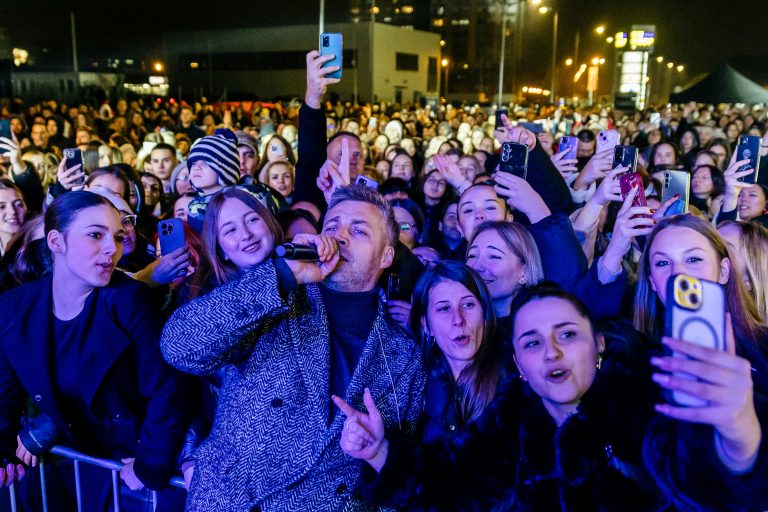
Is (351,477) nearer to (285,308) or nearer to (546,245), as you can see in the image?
(285,308)

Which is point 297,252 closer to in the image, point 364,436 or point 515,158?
point 364,436

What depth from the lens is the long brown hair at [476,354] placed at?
2.52 m

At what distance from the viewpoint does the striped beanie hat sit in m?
4.11

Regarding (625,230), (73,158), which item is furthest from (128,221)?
(625,230)

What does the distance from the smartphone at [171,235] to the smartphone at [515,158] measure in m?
1.85

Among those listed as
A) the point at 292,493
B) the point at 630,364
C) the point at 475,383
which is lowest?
the point at 292,493

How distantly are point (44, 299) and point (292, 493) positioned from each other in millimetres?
1380

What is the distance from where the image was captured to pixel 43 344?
2775 millimetres

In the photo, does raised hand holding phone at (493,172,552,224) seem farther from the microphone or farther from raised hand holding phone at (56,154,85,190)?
raised hand holding phone at (56,154,85,190)

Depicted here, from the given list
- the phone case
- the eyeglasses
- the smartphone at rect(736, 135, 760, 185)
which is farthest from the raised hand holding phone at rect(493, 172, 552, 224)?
the smartphone at rect(736, 135, 760, 185)

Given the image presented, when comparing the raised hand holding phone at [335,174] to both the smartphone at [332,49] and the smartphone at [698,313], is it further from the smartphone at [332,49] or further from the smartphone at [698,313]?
the smartphone at [698,313]

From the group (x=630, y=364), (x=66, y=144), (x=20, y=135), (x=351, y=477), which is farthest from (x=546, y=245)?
(x=20, y=135)

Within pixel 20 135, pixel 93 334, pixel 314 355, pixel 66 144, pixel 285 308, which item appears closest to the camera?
pixel 285 308

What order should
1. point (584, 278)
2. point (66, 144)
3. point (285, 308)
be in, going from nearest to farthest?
1. point (285, 308)
2. point (584, 278)
3. point (66, 144)
